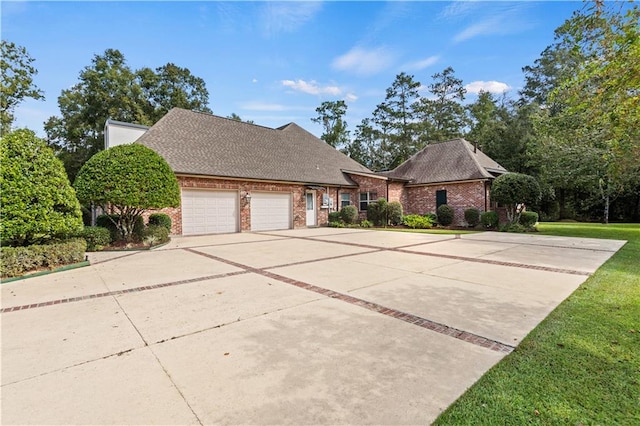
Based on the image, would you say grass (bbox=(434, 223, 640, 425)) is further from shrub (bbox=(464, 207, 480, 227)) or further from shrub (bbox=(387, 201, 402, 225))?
shrub (bbox=(387, 201, 402, 225))

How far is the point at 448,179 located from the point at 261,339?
1770 cm

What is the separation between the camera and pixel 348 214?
1773 cm

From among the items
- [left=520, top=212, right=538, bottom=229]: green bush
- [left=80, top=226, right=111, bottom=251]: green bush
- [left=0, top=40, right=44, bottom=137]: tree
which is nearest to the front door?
[left=80, top=226, right=111, bottom=251]: green bush

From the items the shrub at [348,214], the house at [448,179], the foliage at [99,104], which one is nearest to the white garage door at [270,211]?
the shrub at [348,214]

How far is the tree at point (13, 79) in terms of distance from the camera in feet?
68.2

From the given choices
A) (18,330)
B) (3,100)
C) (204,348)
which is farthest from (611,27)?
(3,100)

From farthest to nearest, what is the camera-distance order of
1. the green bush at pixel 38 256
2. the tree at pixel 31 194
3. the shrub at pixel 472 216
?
1. the shrub at pixel 472 216
2. the tree at pixel 31 194
3. the green bush at pixel 38 256

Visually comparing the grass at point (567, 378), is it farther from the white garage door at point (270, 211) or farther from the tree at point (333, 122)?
the tree at point (333, 122)

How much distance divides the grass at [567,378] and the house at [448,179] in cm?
1461

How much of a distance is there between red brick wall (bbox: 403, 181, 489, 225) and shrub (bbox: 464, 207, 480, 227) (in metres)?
0.59

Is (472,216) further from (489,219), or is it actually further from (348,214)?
(348,214)

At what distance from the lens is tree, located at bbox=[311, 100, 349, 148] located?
35.5m

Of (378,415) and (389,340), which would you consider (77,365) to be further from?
(389,340)

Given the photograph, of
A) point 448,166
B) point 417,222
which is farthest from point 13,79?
point 448,166
